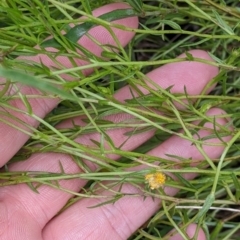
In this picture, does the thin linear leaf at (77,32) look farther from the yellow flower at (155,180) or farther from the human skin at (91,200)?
the yellow flower at (155,180)

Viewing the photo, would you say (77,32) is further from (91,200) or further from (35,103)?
(91,200)

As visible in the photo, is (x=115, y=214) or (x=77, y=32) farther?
(x=115, y=214)

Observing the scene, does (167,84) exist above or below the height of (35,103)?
below

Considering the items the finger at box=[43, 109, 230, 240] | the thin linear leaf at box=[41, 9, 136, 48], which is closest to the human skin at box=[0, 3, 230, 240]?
the finger at box=[43, 109, 230, 240]

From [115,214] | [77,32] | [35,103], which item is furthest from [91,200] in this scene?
[77,32]

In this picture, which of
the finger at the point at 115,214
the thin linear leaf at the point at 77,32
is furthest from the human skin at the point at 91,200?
the thin linear leaf at the point at 77,32

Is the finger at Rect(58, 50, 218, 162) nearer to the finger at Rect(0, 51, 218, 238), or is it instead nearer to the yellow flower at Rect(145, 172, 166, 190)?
the finger at Rect(0, 51, 218, 238)

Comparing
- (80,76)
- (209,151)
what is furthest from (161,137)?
(80,76)
